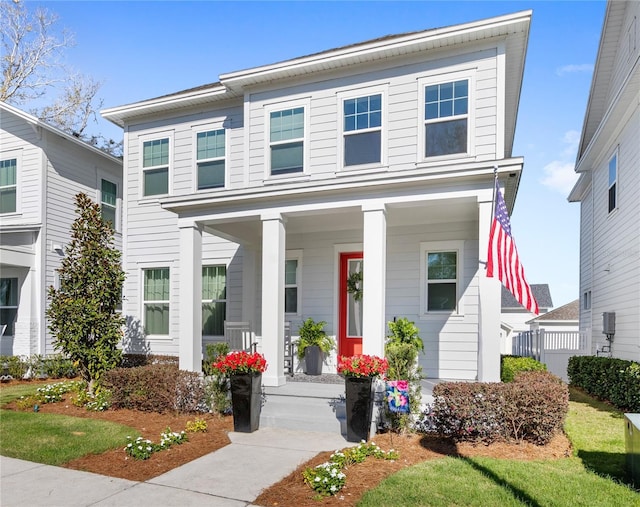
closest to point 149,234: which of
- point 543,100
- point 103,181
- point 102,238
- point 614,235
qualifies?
point 102,238

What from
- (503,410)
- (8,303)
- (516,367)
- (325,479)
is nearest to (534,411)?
(503,410)

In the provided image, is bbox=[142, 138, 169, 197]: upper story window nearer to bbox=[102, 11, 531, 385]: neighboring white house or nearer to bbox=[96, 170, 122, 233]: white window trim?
bbox=[102, 11, 531, 385]: neighboring white house

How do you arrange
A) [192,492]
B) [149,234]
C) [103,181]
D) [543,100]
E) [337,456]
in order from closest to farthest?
[192,492] < [337,456] < [543,100] < [149,234] < [103,181]

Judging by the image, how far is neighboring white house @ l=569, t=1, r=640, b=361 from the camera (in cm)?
886

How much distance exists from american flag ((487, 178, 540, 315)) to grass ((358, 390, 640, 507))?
1961 millimetres

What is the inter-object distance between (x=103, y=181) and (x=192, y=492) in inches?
494

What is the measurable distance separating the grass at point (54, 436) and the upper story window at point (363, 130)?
6015 mm

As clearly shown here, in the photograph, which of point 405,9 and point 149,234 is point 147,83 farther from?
point 405,9

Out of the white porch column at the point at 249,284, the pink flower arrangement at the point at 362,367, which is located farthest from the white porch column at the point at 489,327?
the white porch column at the point at 249,284

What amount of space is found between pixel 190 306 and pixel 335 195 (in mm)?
3446

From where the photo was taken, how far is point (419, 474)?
15.2 ft

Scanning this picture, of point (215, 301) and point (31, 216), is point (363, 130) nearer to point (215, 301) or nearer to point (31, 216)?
point (215, 301)

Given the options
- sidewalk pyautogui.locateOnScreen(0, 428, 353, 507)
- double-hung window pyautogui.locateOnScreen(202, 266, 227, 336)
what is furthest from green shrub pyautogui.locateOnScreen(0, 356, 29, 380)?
sidewalk pyautogui.locateOnScreen(0, 428, 353, 507)

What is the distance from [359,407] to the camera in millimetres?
5980
